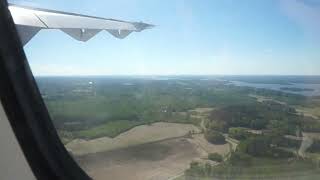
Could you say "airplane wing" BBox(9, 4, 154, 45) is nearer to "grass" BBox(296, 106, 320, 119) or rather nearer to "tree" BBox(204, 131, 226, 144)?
"tree" BBox(204, 131, 226, 144)

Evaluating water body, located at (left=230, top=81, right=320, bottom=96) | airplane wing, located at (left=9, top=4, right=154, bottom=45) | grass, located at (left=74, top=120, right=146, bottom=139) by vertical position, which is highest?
airplane wing, located at (left=9, top=4, right=154, bottom=45)

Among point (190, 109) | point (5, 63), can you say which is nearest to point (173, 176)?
point (190, 109)

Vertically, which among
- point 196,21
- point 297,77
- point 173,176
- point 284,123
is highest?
point 196,21

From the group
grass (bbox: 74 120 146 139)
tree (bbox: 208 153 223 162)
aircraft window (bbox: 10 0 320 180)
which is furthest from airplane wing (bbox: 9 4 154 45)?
tree (bbox: 208 153 223 162)

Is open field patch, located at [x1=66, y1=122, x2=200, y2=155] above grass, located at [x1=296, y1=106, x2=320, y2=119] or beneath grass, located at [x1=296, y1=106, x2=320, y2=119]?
beneath

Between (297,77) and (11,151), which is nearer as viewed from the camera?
(297,77)

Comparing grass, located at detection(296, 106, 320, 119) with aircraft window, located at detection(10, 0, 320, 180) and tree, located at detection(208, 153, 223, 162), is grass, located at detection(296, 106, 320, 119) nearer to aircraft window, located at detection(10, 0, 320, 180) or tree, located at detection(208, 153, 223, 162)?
aircraft window, located at detection(10, 0, 320, 180)

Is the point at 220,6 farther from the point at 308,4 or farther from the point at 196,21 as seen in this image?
the point at 308,4

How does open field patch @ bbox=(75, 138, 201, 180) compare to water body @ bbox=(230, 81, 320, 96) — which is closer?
water body @ bbox=(230, 81, 320, 96)
